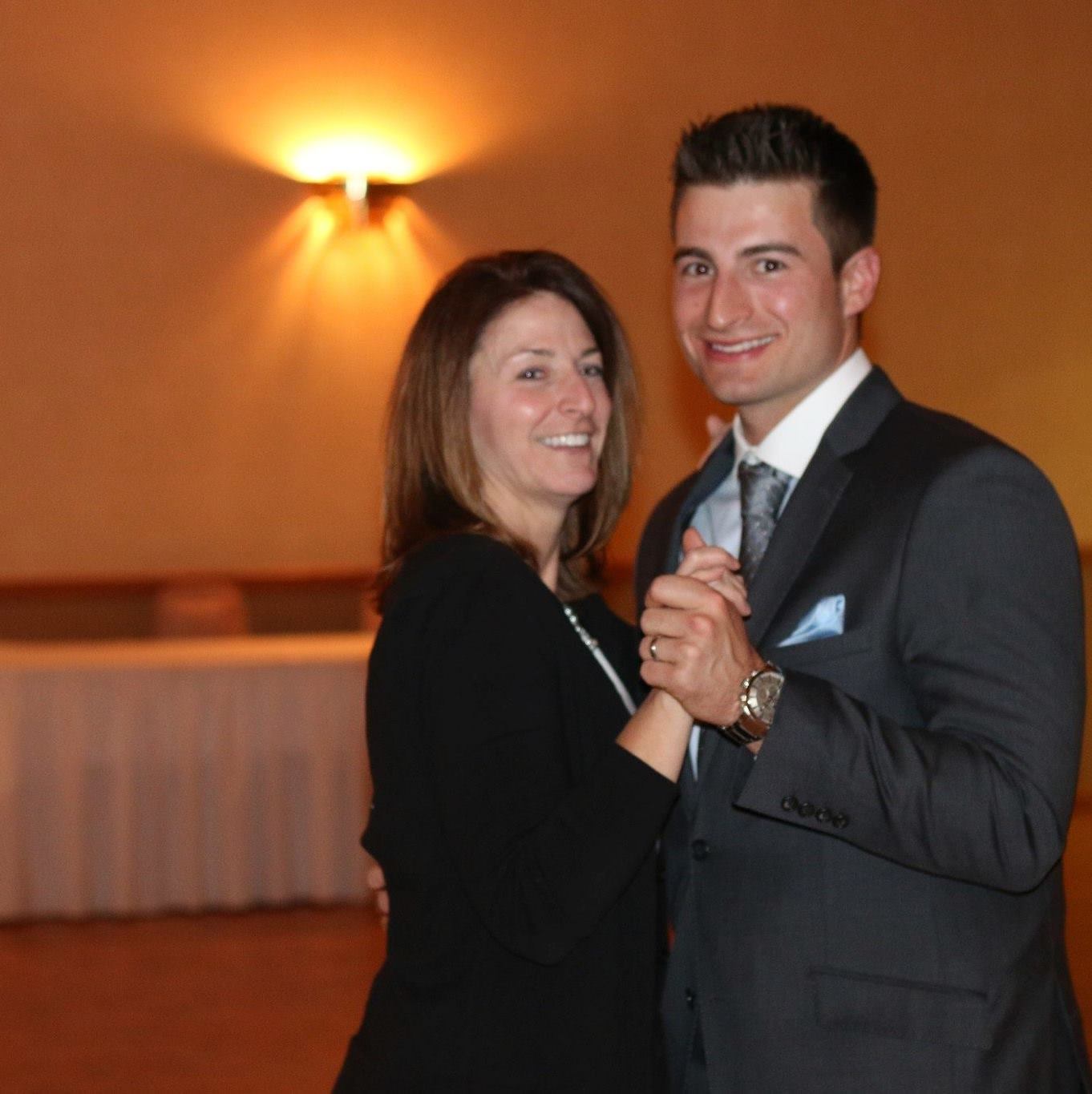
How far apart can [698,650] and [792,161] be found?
735 millimetres

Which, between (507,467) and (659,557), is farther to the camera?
(659,557)

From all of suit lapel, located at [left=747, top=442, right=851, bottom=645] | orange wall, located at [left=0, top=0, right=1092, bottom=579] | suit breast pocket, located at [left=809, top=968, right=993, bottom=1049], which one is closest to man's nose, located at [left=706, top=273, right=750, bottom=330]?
suit lapel, located at [left=747, top=442, right=851, bottom=645]

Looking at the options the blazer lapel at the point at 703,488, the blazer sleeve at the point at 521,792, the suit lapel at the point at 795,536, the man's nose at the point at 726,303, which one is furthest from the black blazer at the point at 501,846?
the man's nose at the point at 726,303

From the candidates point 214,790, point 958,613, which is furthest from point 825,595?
point 214,790

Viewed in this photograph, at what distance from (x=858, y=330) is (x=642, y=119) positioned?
490cm

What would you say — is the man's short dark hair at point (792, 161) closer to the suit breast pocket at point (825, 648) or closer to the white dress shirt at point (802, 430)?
the white dress shirt at point (802, 430)

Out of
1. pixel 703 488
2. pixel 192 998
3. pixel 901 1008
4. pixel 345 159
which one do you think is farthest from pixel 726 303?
pixel 345 159

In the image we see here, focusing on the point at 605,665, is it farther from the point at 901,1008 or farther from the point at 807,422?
the point at 901,1008

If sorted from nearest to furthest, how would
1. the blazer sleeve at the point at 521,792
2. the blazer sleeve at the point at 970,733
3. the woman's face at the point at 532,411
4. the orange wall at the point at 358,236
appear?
the blazer sleeve at the point at 970,733 → the blazer sleeve at the point at 521,792 → the woman's face at the point at 532,411 → the orange wall at the point at 358,236

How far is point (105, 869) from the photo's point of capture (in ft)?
15.8

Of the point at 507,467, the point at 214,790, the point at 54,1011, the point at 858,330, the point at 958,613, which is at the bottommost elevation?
the point at 54,1011

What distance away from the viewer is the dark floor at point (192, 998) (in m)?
3.65

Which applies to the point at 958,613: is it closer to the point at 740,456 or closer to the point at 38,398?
the point at 740,456

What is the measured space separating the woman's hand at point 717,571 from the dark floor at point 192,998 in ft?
7.78
